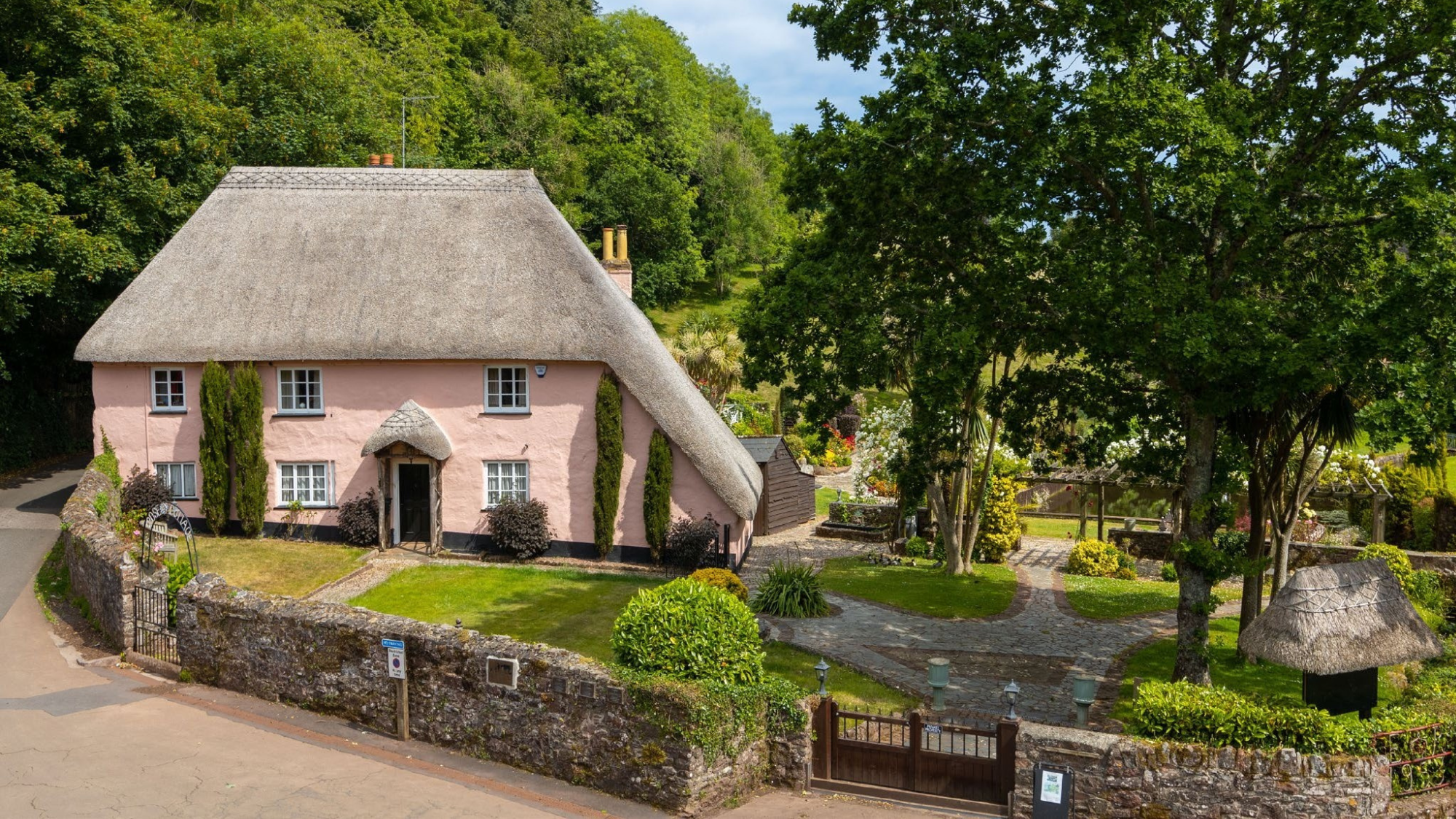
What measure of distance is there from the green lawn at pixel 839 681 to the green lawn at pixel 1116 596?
7389mm

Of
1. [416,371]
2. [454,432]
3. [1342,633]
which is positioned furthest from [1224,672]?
[416,371]

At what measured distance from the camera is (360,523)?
2564cm

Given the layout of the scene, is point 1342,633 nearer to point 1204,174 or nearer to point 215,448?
point 1204,174

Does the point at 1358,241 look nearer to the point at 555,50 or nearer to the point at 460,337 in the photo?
the point at 460,337

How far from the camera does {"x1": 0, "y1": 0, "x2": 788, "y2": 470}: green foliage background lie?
2762cm

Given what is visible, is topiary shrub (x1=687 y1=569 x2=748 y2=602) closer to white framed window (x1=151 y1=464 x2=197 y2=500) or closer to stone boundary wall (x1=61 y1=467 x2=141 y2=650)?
stone boundary wall (x1=61 y1=467 x2=141 y2=650)

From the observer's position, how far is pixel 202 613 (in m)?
16.2

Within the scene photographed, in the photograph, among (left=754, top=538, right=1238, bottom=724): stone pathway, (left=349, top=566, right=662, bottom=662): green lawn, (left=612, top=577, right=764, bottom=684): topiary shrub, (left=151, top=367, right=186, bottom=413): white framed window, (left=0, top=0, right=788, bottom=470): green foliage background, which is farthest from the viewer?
(left=0, top=0, right=788, bottom=470): green foliage background

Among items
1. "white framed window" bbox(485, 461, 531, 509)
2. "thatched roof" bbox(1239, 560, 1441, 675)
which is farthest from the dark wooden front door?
"thatched roof" bbox(1239, 560, 1441, 675)

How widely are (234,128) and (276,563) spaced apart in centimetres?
1585

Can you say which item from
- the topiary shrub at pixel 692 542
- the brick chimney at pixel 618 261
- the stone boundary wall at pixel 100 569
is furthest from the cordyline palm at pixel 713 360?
the stone boundary wall at pixel 100 569

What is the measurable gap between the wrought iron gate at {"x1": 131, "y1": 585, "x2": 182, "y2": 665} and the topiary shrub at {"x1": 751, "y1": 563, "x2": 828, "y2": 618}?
422 inches

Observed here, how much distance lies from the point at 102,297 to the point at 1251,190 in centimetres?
2983

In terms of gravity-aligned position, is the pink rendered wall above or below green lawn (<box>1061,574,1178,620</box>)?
above
